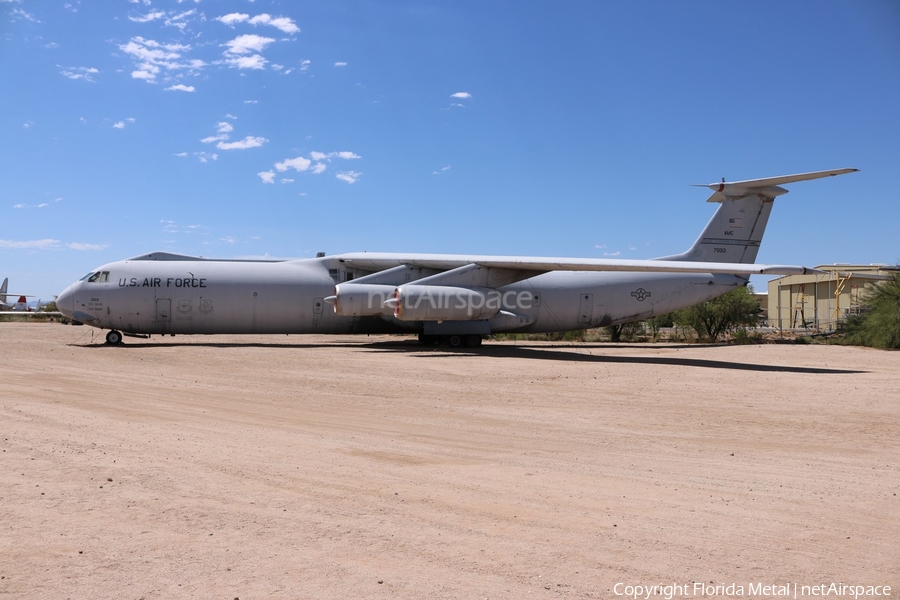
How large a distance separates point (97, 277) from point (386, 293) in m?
9.29

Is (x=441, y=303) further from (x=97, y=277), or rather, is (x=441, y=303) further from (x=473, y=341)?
(x=97, y=277)

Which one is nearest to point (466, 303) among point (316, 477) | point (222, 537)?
point (316, 477)

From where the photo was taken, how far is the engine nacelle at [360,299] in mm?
22328

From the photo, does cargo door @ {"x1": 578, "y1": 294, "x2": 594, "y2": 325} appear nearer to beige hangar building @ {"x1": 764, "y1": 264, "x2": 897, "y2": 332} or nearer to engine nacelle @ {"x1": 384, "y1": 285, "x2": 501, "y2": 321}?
engine nacelle @ {"x1": 384, "y1": 285, "x2": 501, "y2": 321}

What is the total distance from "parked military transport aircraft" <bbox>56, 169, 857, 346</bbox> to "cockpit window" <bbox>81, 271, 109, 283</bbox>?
32 mm

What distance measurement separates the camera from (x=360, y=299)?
73.5 feet

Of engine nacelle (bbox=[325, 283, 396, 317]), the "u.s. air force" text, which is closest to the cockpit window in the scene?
the "u.s. air force" text

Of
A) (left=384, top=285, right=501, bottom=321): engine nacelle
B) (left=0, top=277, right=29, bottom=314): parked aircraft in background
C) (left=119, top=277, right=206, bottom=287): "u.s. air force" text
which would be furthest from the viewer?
(left=0, top=277, right=29, bottom=314): parked aircraft in background

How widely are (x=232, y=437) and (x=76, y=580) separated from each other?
13.8ft

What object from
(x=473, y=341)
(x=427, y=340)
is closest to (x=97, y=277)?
(x=427, y=340)

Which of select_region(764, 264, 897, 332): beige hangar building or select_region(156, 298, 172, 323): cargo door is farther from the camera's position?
select_region(764, 264, 897, 332): beige hangar building

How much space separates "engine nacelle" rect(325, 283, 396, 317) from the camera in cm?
2233

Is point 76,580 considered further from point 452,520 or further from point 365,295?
point 365,295

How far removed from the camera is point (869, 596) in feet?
13.5
